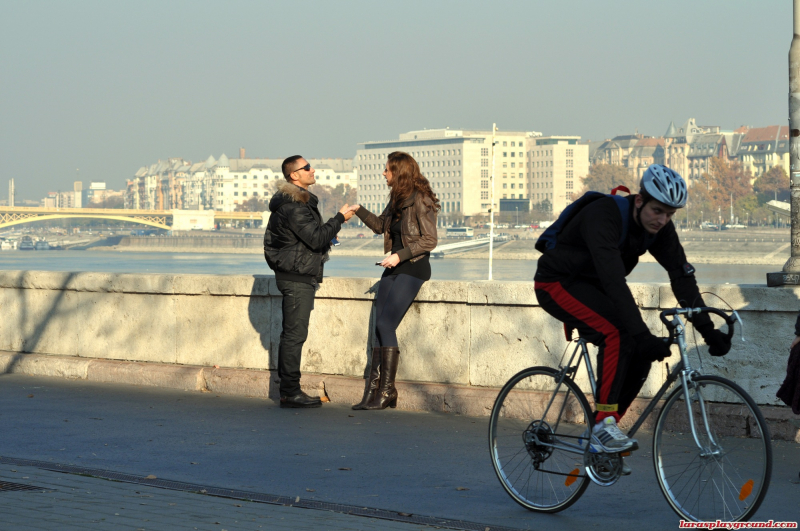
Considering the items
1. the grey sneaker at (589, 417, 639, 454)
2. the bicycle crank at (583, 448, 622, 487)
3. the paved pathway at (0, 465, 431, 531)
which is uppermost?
the grey sneaker at (589, 417, 639, 454)

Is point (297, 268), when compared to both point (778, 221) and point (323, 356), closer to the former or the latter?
point (323, 356)

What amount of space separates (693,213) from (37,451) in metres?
142

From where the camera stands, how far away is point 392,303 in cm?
674

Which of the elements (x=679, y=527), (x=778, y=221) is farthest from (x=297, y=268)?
(x=778, y=221)

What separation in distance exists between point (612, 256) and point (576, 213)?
1.02 feet

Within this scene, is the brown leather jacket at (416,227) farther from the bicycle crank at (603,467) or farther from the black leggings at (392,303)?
the bicycle crank at (603,467)

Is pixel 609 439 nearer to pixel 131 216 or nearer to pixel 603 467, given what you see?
pixel 603 467

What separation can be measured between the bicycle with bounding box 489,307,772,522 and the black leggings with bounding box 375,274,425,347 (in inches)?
95.8

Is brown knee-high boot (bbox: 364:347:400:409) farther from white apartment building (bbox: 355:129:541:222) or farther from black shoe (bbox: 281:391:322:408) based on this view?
white apartment building (bbox: 355:129:541:222)

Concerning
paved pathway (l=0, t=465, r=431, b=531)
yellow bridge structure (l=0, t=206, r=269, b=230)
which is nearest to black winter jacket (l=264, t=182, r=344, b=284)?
paved pathway (l=0, t=465, r=431, b=531)

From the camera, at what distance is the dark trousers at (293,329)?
6.92m

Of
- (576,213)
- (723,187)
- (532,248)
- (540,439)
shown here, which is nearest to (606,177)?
(723,187)

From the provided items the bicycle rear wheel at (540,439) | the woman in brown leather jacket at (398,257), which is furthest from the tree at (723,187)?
the bicycle rear wheel at (540,439)

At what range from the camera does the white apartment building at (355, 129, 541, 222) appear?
187750mm
